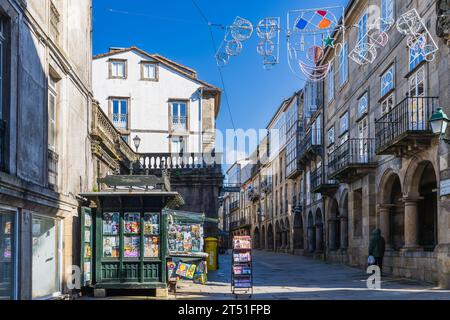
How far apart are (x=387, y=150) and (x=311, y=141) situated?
55.1ft

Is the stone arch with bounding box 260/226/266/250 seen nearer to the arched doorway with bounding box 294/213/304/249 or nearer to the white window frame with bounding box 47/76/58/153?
the arched doorway with bounding box 294/213/304/249

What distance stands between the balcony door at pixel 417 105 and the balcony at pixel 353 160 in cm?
485

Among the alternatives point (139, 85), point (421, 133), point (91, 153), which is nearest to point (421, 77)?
point (421, 133)

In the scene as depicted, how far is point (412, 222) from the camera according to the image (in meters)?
18.1

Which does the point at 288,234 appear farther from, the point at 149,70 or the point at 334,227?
the point at 149,70

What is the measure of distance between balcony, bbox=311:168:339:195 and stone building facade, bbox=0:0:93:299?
1618 centimetres

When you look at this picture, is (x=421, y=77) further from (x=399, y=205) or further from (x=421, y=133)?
(x=399, y=205)

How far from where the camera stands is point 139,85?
39.9 metres

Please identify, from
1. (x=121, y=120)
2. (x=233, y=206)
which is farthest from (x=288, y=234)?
(x=233, y=206)

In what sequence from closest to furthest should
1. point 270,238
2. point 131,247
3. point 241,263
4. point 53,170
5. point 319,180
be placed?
point 53,170 < point 131,247 < point 241,263 < point 319,180 < point 270,238

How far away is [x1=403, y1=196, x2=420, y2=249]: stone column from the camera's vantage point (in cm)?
1814

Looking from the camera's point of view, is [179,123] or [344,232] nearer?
[344,232]

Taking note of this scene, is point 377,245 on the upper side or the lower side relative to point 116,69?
lower

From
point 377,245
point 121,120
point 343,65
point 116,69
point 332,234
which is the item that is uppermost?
point 116,69
